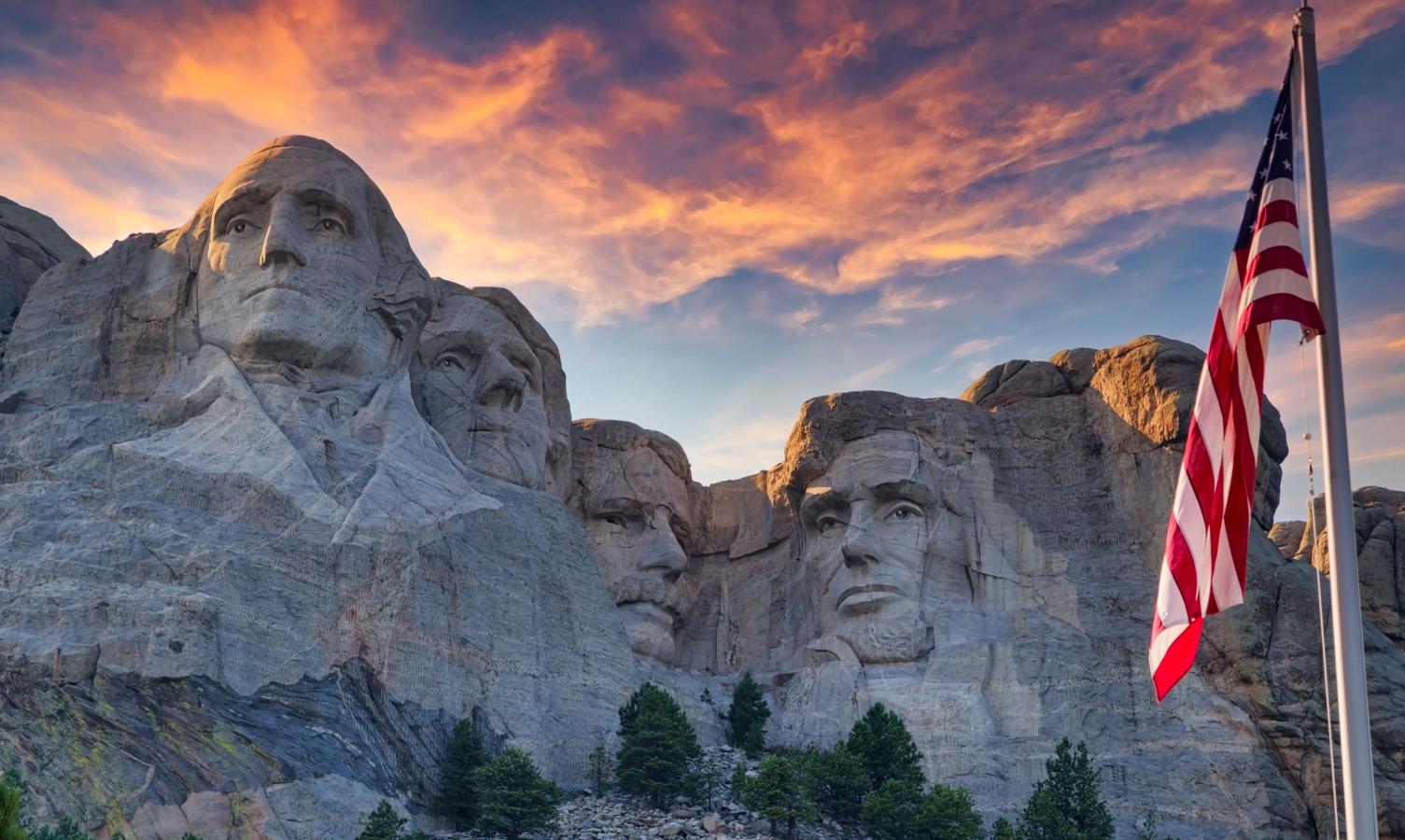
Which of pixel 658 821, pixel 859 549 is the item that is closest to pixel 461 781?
pixel 658 821

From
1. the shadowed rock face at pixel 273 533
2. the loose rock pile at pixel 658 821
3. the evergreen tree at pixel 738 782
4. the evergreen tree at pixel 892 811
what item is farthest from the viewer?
the evergreen tree at pixel 892 811

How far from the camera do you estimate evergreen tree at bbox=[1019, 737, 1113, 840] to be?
24281 mm

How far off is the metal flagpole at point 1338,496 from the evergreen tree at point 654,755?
14.3 metres

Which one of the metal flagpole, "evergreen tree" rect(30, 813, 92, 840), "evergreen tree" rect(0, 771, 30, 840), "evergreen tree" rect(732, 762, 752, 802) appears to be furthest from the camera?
"evergreen tree" rect(732, 762, 752, 802)

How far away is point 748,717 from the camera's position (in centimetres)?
2891

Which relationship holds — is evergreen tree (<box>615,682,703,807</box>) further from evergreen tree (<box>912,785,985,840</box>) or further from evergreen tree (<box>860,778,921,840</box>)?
evergreen tree (<box>912,785,985,840</box>)

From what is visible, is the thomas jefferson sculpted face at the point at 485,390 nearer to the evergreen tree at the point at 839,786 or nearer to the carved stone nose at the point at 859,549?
the carved stone nose at the point at 859,549

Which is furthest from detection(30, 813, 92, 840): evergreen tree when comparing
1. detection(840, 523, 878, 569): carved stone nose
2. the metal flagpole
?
detection(840, 523, 878, 569): carved stone nose

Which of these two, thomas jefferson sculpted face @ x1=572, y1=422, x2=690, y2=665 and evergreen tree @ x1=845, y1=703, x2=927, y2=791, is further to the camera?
thomas jefferson sculpted face @ x1=572, y1=422, x2=690, y2=665

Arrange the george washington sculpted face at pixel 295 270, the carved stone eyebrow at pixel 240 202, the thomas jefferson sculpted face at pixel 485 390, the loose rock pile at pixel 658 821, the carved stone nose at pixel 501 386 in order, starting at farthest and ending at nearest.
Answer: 1. the carved stone nose at pixel 501 386
2. the thomas jefferson sculpted face at pixel 485 390
3. the carved stone eyebrow at pixel 240 202
4. the george washington sculpted face at pixel 295 270
5. the loose rock pile at pixel 658 821

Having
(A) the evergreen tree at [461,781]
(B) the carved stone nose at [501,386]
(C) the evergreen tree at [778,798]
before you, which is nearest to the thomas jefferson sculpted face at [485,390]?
(B) the carved stone nose at [501,386]

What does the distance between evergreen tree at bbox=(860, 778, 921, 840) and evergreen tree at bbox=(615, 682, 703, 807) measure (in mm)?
3075

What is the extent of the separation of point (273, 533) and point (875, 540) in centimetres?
1329

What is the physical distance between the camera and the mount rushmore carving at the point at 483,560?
20438 millimetres
